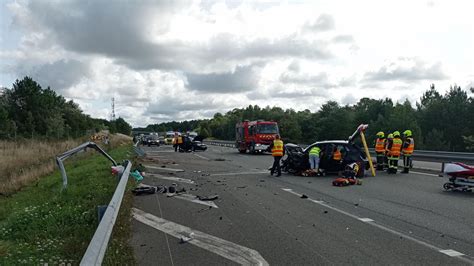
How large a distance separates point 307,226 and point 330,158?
8823 millimetres

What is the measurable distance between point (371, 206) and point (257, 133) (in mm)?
23560

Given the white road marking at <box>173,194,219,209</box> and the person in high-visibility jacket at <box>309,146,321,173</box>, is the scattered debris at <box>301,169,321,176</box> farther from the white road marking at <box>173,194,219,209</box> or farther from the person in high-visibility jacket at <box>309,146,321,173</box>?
the white road marking at <box>173,194,219,209</box>

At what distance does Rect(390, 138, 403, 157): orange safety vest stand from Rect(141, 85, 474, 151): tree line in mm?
39268

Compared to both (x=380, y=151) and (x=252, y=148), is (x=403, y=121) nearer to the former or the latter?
(x=252, y=148)

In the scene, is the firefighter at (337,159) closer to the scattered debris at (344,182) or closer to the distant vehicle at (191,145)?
the scattered debris at (344,182)

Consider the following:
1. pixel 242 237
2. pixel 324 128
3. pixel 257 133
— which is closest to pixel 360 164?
pixel 242 237

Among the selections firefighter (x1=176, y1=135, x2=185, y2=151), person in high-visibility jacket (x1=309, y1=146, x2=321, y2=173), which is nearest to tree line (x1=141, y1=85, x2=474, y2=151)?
firefighter (x1=176, y1=135, x2=185, y2=151)

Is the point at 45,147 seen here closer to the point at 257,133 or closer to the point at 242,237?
the point at 257,133

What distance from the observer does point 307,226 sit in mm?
7148

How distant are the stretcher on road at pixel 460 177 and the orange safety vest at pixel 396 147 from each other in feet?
14.8

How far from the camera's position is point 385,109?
74875 mm

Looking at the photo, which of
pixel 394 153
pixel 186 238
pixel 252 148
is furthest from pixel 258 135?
pixel 186 238

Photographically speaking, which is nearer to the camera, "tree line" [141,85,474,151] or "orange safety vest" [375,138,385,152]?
"orange safety vest" [375,138,385,152]

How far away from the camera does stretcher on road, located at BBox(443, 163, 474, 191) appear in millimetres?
10781
